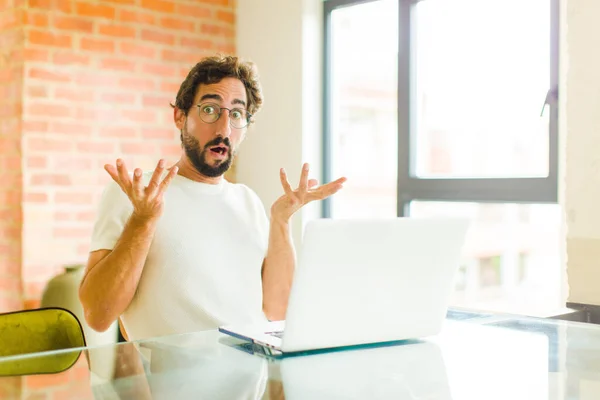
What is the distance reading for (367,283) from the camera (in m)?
1.35

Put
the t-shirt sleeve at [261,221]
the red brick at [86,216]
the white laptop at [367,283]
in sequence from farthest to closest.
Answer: the red brick at [86,216] < the t-shirt sleeve at [261,221] < the white laptop at [367,283]

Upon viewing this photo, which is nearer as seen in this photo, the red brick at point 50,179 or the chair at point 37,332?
the chair at point 37,332

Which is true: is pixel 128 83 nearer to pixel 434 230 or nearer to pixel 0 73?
pixel 0 73

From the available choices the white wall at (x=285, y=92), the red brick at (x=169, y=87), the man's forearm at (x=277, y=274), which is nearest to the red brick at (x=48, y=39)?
the red brick at (x=169, y=87)

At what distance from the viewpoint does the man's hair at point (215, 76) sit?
2.27 m

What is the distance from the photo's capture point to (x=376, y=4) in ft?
11.4

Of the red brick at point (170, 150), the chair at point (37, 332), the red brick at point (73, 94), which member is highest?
the red brick at point (73, 94)

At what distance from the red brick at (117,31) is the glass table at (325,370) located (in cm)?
217

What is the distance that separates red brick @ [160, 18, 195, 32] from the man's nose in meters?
1.50

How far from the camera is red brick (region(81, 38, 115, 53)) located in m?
3.25

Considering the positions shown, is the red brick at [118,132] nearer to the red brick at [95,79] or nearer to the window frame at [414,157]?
Result: the red brick at [95,79]

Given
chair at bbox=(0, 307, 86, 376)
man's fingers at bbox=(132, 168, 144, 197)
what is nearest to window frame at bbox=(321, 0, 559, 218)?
man's fingers at bbox=(132, 168, 144, 197)

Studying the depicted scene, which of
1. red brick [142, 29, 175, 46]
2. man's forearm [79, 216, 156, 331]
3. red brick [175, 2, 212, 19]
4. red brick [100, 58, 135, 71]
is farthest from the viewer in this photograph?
red brick [175, 2, 212, 19]

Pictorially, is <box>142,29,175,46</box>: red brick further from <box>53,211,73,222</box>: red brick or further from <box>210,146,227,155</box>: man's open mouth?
<box>210,146,227,155</box>: man's open mouth
